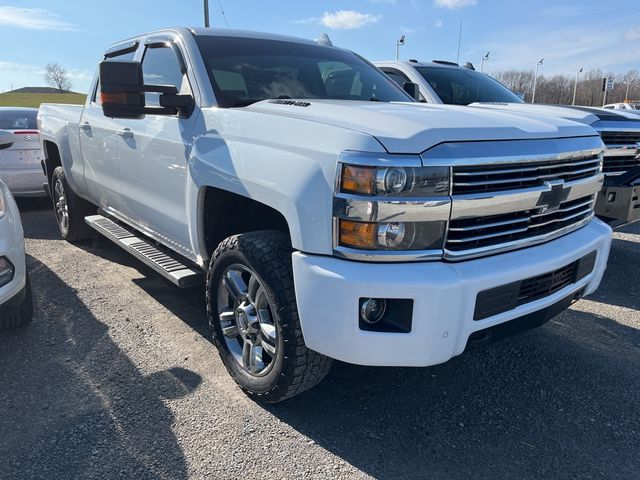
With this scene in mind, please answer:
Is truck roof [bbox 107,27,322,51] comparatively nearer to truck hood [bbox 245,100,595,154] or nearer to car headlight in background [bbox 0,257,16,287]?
truck hood [bbox 245,100,595,154]

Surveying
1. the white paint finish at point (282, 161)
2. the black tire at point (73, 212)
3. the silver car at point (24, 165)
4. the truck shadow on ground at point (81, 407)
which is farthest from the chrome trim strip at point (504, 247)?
the silver car at point (24, 165)

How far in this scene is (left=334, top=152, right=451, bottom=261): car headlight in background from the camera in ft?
6.75

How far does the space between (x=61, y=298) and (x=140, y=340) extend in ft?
3.73

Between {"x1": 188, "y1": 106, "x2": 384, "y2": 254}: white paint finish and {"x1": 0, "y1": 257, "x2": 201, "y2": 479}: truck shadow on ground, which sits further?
{"x1": 0, "y1": 257, "x2": 201, "y2": 479}: truck shadow on ground

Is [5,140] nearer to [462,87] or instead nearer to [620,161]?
[462,87]

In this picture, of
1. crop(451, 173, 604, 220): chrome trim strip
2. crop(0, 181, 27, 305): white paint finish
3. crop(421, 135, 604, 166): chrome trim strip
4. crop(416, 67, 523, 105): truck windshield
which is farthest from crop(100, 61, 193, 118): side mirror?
crop(416, 67, 523, 105): truck windshield

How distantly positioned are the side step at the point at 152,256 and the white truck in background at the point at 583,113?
2.34 metres

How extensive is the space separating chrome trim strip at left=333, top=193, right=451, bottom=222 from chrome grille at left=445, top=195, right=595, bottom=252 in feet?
0.47

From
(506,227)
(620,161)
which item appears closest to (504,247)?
(506,227)

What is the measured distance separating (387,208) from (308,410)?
129 centimetres

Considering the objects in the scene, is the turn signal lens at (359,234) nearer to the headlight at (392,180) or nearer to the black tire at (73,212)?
the headlight at (392,180)

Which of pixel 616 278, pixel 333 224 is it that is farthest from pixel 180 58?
pixel 616 278

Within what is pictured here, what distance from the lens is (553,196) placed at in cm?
252

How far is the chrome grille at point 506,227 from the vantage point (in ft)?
7.23
